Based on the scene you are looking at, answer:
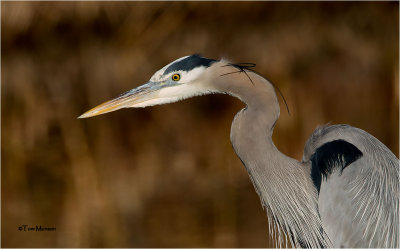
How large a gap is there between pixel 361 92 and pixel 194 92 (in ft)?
11.2

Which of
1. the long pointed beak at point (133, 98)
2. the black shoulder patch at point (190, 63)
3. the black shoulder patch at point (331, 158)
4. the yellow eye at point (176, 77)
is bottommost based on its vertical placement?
the black shoulder patch at point (331, 158)

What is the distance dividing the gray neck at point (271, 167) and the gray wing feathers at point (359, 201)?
54 mm

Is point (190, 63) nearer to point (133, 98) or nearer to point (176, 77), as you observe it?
point (176, 77)

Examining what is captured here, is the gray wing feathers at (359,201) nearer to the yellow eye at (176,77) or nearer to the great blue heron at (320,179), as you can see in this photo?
the great blue heron at (320,179)

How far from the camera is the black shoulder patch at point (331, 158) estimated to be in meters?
2.20

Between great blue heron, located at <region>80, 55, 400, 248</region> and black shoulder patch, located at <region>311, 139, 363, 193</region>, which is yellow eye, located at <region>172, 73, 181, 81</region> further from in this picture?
black shoulder patch, located at <region>311, 139, 363, 193</region>

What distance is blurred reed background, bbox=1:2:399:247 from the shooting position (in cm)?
459

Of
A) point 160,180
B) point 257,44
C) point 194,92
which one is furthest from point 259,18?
point 194,92

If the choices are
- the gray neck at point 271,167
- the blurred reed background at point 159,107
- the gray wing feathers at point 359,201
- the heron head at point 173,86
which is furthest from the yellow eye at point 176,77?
the blurred reed background at point 159,107

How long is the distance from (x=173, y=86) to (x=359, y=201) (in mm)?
798

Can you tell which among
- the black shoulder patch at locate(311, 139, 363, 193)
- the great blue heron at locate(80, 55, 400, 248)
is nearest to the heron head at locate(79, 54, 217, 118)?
the great blue heron at locate(80, 55, 400, 248)

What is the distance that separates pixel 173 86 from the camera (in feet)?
7.29

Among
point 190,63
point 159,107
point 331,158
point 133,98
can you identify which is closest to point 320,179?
point 331,158

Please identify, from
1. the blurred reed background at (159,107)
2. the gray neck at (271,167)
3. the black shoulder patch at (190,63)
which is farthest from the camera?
the blurred reed background at (159,107)
